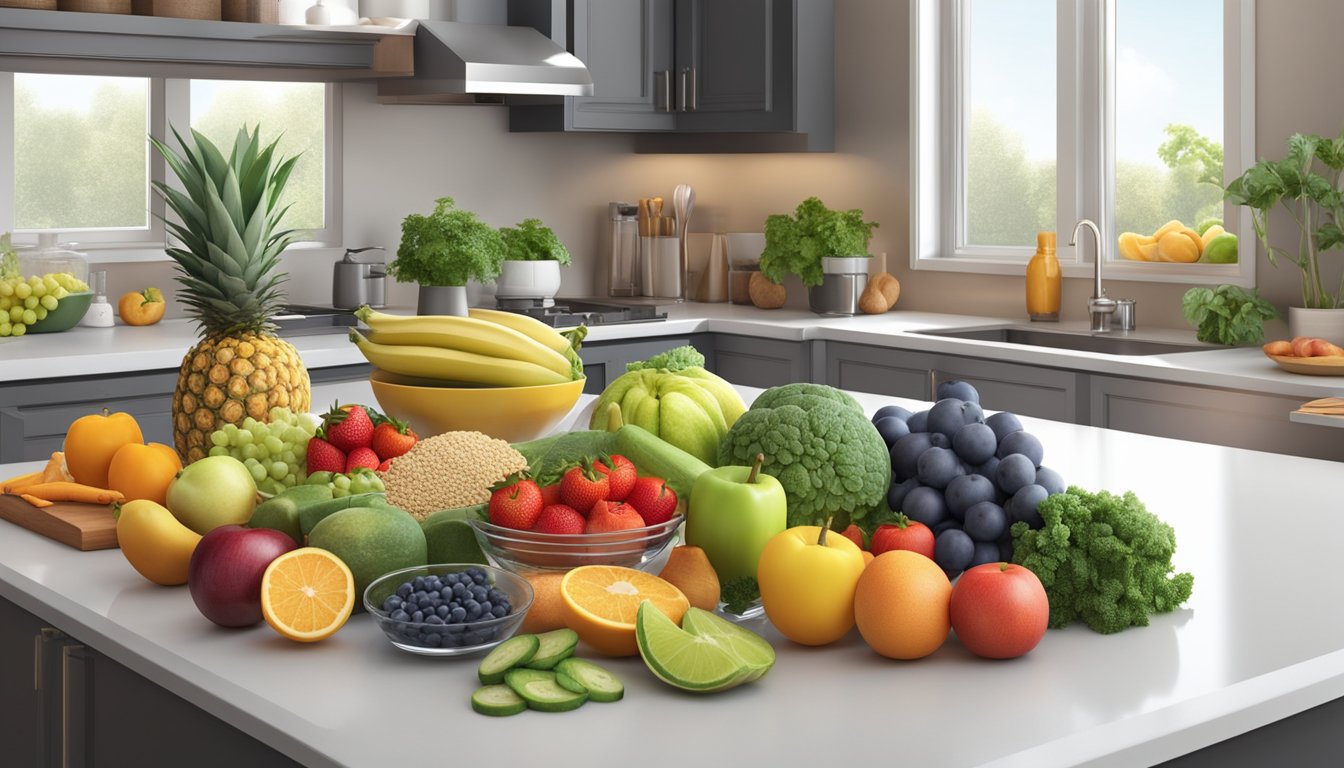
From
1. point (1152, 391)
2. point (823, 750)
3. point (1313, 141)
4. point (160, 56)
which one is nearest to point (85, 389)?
point (160, 56)

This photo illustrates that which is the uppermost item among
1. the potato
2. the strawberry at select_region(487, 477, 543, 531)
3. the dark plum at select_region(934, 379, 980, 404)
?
the potato

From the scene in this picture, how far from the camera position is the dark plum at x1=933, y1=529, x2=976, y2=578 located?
138cm

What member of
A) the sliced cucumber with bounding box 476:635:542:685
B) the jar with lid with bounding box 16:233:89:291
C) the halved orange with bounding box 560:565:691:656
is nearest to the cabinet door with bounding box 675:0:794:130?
the jar with lid with bounding box 16:233:89:291

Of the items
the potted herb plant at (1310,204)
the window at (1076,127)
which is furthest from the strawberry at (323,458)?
the window at (1076,127)

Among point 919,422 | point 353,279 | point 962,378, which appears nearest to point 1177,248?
point 962,378

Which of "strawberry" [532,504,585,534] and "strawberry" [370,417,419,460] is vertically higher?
"strawberry" [370,417,419,460]

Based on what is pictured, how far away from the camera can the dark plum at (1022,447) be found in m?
1.44

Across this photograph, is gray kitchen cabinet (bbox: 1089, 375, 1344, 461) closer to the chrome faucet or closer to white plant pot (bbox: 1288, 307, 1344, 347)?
white plant pot (bbox: 1288, 307, 1344, 347)

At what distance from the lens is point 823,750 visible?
40.1 inches

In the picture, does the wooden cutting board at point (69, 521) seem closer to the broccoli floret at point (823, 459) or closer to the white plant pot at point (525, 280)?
the broccoli floret at point (823, 459)

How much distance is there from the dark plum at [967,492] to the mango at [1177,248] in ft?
9.81

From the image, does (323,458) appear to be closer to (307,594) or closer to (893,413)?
(307,594)

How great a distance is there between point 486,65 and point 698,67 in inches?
40.1

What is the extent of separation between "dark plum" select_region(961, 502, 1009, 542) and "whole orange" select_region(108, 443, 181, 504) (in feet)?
3.15
